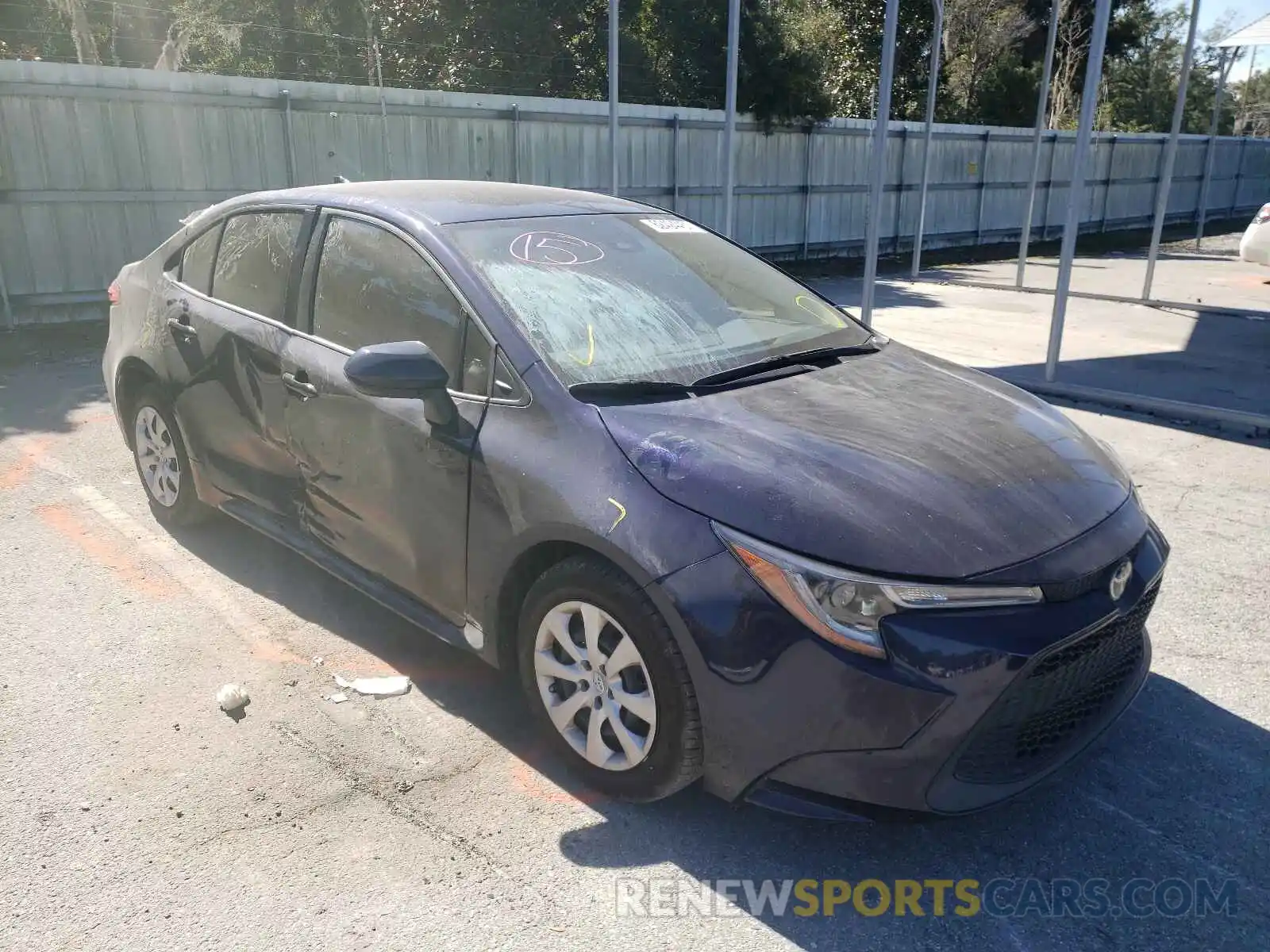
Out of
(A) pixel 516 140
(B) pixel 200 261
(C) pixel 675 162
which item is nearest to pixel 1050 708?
(B) pixel 200 261

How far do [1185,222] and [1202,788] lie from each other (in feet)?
102

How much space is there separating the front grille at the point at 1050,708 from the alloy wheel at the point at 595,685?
0.82m

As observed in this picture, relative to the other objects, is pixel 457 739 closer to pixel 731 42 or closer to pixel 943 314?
pixel 731 42

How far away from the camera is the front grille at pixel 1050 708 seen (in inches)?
93.8

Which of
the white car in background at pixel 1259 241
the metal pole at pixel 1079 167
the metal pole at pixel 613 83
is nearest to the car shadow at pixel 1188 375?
the metal pole at pixel 1079 167

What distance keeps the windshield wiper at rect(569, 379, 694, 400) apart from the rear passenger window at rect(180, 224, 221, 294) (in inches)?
88.6

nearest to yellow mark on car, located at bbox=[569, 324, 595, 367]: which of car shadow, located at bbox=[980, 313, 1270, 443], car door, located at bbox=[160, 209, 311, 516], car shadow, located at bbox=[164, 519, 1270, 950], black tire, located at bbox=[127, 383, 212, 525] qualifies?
car shadow, located at bbox=[164, 519, 1270, 950]

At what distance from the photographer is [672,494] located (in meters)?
2.56

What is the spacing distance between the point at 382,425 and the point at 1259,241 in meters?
10.4

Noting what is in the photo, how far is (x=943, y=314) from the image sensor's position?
40.2 ft

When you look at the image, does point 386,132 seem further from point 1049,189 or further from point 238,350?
point 1049,189

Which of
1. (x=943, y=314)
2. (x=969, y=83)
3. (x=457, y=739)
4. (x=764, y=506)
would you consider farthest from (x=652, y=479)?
(x=969, y=83)

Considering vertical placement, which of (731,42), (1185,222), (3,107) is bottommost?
(1185,222)

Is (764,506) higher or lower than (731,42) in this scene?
lower
